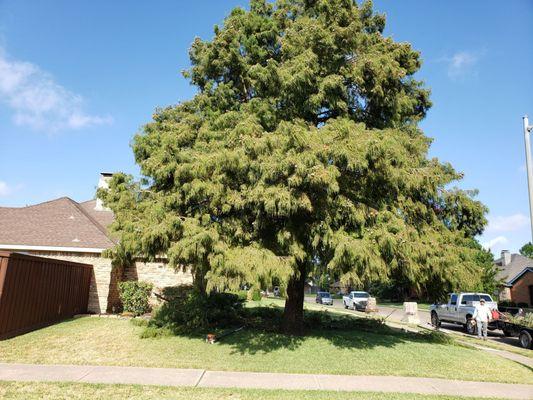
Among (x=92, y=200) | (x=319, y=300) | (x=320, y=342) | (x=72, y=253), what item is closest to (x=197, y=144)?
(x=320, y=342)

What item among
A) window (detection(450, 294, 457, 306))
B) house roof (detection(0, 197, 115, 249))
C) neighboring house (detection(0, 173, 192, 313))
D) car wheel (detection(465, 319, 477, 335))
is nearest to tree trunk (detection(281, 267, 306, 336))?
neighboring house (detection(0, 173, 192, 313))

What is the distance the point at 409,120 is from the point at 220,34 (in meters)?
7.06

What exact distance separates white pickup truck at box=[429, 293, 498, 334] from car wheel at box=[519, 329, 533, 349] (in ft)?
9.58

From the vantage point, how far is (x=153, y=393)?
6223 millimetres

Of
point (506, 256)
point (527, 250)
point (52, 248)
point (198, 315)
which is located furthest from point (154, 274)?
point (527, 250)

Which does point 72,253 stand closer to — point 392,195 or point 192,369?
point 192,369

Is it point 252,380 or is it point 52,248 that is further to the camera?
point 52,248

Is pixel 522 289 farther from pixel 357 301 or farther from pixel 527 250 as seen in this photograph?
pixel 527 250

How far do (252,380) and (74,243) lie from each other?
37.5ft

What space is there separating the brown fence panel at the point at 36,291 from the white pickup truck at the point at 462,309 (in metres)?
17.3

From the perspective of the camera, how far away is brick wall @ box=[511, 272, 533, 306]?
33.8 metres

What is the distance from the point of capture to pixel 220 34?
40.2 feet

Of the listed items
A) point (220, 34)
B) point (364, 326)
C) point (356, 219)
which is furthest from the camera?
point (364, 326)

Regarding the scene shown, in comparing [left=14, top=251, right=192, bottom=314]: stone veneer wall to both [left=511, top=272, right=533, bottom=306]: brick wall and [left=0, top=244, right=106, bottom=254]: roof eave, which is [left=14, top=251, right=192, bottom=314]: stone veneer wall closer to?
[left=0, top=244, right=106, bottom=254]: roof eave
